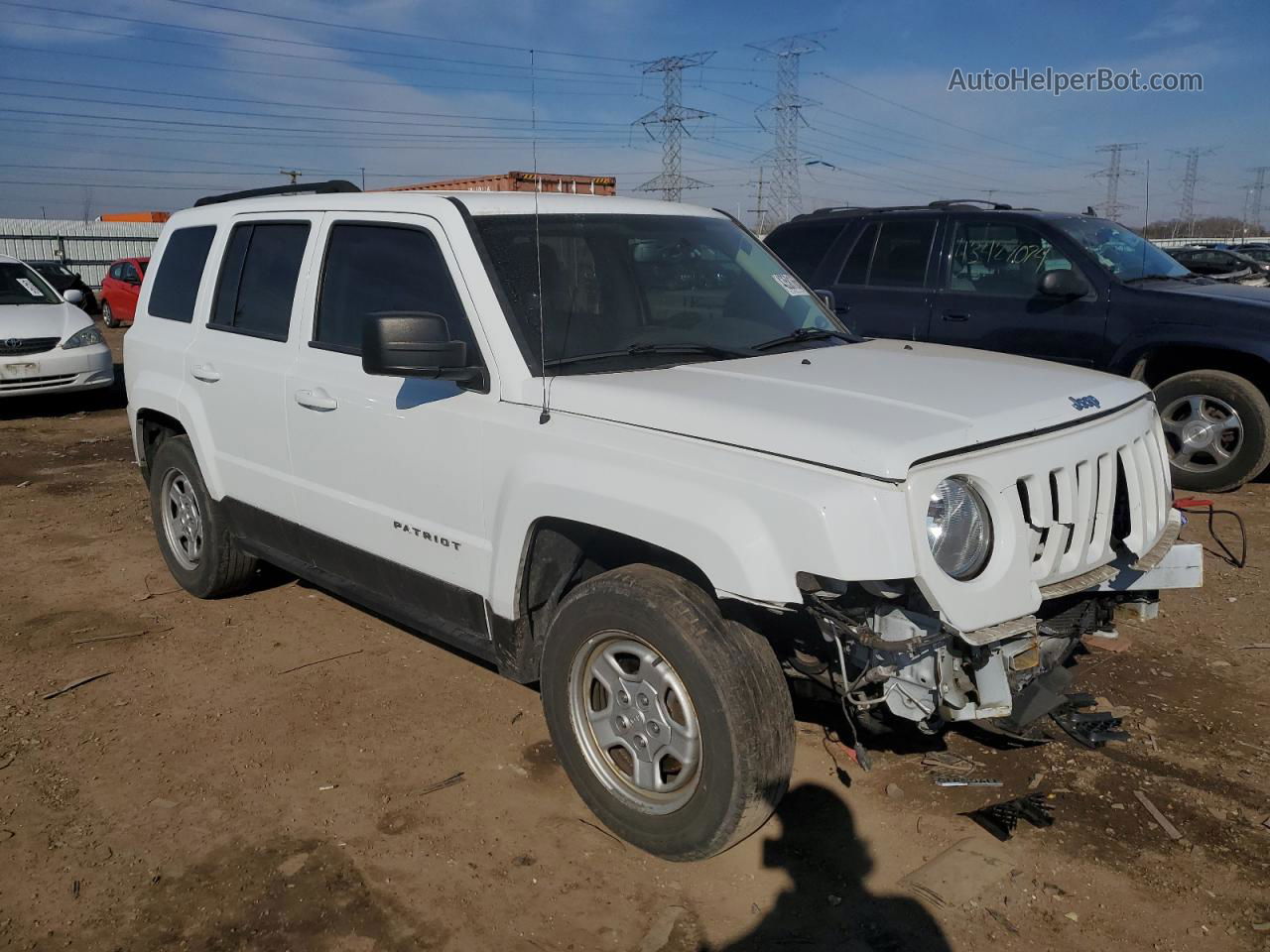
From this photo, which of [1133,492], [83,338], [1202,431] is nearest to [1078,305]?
[1202,431]

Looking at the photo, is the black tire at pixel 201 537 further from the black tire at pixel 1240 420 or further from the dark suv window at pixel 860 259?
the black tire at pixel 1240 420

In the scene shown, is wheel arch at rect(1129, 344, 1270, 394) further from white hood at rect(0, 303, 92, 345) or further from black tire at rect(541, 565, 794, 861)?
white hood at rect(0, 303, 92, 345)

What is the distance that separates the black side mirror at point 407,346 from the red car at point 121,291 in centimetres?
2104

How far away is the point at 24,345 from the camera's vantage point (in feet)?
35.9

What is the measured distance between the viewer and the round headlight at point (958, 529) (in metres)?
2.66

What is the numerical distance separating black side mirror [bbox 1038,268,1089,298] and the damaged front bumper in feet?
15.7

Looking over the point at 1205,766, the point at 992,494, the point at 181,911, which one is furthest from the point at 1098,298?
the point at 181,911

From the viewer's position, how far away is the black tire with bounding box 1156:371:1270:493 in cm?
709

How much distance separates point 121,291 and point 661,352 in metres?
22.1

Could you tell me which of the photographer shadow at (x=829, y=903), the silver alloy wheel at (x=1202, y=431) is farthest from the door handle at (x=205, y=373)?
the silver alloy wheel at (x=1202, y=431)

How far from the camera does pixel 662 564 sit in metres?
3.20

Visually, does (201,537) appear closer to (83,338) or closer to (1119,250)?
(1119,250)

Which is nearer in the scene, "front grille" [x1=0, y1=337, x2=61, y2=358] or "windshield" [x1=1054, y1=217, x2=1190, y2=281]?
"windshield" [x1=1054, y1=217, x2=1190, y2=281]

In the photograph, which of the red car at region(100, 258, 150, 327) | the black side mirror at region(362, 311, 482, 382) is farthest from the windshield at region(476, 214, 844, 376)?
the red car at region(100, 258, 150, 327)
